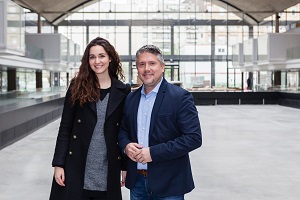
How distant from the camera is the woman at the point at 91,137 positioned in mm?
3549

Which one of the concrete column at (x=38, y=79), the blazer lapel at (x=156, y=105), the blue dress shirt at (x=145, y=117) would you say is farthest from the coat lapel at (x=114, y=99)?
the concrete column at (x=38, y=79)

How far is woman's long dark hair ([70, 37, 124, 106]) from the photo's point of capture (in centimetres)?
353

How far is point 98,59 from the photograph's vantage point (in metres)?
3.61

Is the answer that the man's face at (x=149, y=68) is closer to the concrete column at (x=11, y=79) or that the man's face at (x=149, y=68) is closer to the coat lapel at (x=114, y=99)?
the coat lapel at (x=114, y=99)

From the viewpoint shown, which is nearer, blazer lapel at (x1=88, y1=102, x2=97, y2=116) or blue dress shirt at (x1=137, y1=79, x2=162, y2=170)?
blue dress shirt at (x1=137, y1=79, x2=162, y2=170)

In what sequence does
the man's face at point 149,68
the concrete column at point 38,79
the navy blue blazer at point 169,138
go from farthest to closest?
the concrete column at point 38,79
the man's face at point 149,68
the navy blue blazer at point 169,138

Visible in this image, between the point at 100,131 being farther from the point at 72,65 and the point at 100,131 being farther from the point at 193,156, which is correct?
the point at 72,65

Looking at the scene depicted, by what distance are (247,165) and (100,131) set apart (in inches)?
284

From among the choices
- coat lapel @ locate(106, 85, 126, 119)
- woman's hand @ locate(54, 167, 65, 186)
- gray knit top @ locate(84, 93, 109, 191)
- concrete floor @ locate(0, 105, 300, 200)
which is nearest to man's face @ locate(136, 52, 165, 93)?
coat lapel @ locate(106, 85, 126, 119)

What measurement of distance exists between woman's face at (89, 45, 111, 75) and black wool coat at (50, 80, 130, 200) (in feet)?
0.54

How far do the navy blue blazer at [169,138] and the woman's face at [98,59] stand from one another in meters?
0.36

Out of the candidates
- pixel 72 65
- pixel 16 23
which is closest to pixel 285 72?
pixel 72 65

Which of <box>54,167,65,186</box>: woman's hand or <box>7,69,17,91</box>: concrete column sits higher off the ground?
<box>7,69,17,91</box>: concrete column

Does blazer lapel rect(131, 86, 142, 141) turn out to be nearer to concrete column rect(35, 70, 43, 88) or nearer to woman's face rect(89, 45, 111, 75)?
woman's face rect(89, 45, 111, 75)
